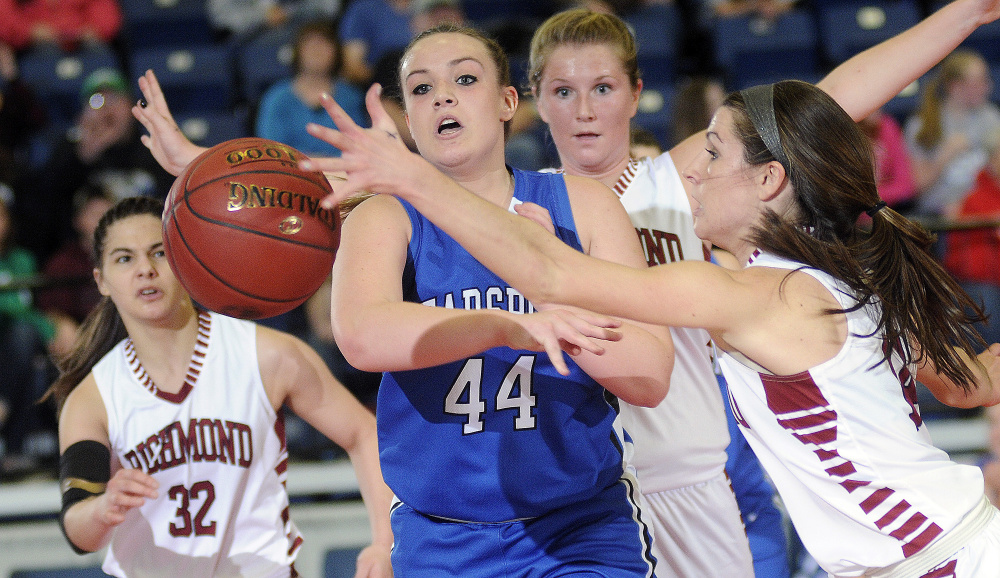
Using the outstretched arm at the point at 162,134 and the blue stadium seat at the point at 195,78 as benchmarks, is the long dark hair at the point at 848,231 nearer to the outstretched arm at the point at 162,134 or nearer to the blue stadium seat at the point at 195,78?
the outstretched arm at the point at 162,134

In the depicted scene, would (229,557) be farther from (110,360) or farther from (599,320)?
(599,320)

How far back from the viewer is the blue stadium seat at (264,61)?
7758mm

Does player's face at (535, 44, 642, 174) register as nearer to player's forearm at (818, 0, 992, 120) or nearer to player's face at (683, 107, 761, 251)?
player's forearm at (818, 0, 992, 120)

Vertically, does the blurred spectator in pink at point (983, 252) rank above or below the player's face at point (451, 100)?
below

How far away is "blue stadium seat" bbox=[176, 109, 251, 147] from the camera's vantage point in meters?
7.22

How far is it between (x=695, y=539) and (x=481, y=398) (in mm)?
1198

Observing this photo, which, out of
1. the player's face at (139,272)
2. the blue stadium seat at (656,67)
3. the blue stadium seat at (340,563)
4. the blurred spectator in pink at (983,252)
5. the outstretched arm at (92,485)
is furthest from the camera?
the blue stadium seat at (656,67)

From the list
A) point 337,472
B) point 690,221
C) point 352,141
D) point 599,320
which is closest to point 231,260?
point 352,141

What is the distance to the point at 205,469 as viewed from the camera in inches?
132

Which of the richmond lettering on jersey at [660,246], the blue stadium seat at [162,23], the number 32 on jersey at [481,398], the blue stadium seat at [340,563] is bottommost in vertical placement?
the blue stadium seat at [340,563]

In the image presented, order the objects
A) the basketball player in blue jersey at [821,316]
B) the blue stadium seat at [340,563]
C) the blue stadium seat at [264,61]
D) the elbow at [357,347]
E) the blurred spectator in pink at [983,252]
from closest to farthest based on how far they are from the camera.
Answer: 1. the basketball player in blue jersey at [821,316]
2. the elbow at [357,347]
3. the blue stadium seat at [340,563]
4. the blurred spectator in pink at [983,252]
5. the blue stadium seat at [264,61]

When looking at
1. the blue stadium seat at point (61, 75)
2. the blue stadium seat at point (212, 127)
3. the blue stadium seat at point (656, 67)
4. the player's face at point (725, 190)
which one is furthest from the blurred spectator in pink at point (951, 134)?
the blue stadium seat at point (61, 75)

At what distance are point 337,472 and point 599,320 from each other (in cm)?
318

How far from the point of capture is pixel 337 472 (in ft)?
16.4
